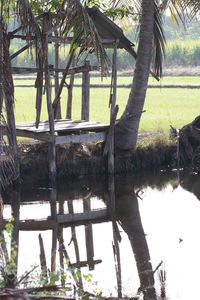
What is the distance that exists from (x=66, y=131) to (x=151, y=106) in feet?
38.3

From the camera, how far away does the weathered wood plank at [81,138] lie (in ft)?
53.6

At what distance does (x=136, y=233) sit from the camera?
511 inches

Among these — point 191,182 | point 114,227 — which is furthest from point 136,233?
point 191,182

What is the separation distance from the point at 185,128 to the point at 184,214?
5.26 meters

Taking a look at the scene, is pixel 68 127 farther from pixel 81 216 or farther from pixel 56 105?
pixel 81 216

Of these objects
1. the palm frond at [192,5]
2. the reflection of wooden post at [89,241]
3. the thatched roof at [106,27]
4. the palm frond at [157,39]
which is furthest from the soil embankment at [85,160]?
the palm frond at [192,5]

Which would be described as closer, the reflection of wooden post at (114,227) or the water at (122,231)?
the water at (122,231)

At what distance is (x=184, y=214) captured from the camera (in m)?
14.3

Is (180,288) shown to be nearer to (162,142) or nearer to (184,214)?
(184,214)

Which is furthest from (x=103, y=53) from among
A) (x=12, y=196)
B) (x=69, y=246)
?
(x=12, y=196)

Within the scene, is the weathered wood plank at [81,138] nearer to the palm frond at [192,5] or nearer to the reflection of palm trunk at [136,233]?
the reflection of palm trunk at [136,233]

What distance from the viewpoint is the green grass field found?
22789 mm

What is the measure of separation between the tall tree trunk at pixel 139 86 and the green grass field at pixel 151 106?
109 inches

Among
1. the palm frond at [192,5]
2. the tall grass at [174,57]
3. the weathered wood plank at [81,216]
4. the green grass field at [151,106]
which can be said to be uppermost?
the tall grass at [174,57]
